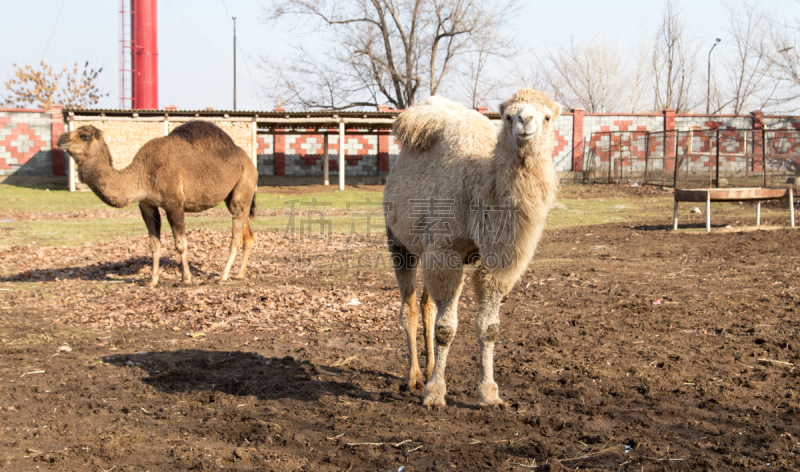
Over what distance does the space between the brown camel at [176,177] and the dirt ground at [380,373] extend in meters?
0.96

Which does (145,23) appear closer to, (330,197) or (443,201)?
(330,197)

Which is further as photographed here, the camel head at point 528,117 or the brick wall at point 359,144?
the brick wall at point 359,144

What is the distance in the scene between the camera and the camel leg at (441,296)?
13.9 feet

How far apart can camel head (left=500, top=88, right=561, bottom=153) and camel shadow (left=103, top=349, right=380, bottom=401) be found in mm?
2369

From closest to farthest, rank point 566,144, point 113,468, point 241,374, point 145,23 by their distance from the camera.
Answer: point 113,468 → point 241,374 → point 566,144 → point 145,23

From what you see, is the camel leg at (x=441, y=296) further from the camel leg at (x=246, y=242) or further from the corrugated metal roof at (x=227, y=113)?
the corrugated metal roof at (x=227, y=113)

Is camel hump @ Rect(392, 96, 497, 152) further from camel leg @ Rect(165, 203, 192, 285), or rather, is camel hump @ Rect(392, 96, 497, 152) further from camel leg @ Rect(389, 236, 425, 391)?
camel leg @ Rect(165, 203, 192, 285)

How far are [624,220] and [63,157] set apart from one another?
79.2 feet

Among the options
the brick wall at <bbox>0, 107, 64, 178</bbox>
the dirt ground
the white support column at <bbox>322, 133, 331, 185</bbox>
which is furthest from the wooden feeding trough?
the brick wall at <bbox>0, 107, 64, 178</bbox>

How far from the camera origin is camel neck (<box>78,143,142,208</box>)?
818cm

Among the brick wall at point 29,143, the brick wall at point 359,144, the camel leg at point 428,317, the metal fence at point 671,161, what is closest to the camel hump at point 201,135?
the camel leg at point 428,317

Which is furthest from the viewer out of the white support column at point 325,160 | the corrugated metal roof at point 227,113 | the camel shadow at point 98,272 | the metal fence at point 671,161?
the metal fence at point 671,161

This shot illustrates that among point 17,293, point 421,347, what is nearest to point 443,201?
point 421,347

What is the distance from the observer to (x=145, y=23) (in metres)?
32.8
